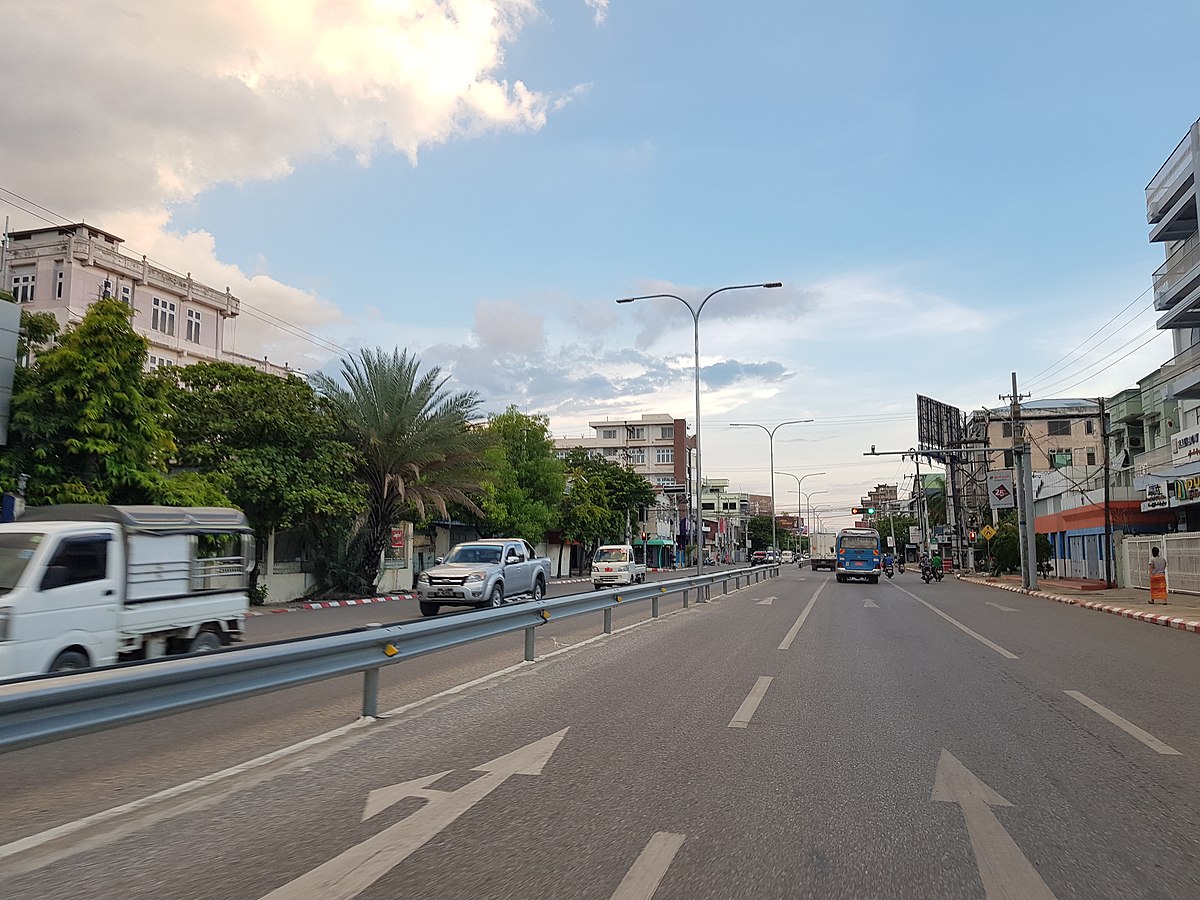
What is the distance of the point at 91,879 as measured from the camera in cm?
403

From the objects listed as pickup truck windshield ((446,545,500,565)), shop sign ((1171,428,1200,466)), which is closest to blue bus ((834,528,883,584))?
shop sign ((1171,428,1200,466))

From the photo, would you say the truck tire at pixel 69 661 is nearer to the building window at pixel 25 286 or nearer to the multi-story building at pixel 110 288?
the multi-story building at pixel 110 288

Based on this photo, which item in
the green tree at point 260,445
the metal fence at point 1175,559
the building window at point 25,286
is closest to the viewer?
the green tree at point 260,445

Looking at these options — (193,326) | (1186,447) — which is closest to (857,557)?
(1186,447)

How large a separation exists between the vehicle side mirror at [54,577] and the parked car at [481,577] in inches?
475

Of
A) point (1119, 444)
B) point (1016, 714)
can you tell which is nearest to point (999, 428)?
point (1119, 444)

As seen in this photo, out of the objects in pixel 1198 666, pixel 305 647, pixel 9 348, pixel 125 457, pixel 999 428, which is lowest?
pixel 1198 666

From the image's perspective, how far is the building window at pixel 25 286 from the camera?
43.6 m

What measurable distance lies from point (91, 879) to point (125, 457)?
1879 cm

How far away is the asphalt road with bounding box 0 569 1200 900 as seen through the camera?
4.07 m

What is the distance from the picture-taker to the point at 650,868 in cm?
417

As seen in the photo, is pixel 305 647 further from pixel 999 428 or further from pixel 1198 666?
pixel 999 428

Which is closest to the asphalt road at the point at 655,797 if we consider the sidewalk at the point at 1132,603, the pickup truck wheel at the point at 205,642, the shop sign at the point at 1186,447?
the pickup truck wheel at the point at 205,642

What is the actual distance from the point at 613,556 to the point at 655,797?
3624 cm
